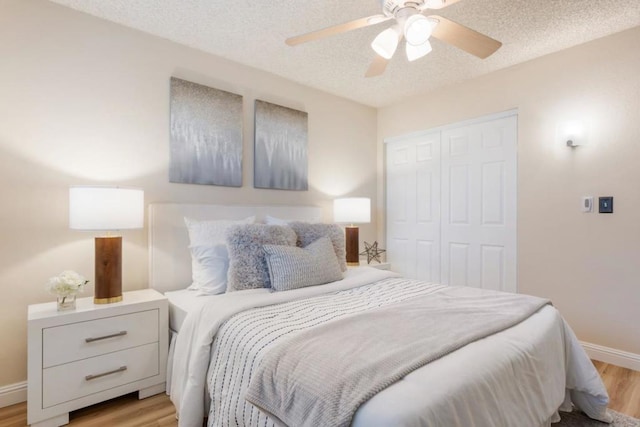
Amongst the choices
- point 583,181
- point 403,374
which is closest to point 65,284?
point 403,374

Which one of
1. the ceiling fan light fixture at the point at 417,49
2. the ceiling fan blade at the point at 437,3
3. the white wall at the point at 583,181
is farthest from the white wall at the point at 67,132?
the white wall at the point at 583,181

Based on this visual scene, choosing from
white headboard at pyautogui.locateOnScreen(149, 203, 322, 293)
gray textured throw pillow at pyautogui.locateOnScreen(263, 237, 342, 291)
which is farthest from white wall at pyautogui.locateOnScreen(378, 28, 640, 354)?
white headboard at pyautogui.locateOnScreen(149, 203, 322, 293)

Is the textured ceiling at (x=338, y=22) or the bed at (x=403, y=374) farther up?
the textured ceiling at (x=338, y=22)

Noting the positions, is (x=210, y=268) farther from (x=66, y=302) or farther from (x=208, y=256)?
(x=66, y=302)

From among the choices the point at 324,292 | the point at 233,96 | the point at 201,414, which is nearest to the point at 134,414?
the point at 201,414

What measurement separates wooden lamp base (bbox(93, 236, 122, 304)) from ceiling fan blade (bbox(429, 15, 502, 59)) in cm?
223

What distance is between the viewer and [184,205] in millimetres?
2562

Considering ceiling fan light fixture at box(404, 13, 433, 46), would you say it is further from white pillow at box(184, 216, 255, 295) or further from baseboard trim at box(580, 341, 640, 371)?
baseboard trim at box(580, 341, 640, 371)

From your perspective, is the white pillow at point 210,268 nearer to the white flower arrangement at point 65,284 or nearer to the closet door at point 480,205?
the white flower arrangement at point 65,284

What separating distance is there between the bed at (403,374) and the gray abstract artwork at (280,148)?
130 cm

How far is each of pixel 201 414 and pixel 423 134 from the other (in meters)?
3.37

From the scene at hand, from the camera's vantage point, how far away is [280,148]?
127 inches

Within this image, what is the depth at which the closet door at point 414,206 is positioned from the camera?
12.1 ft

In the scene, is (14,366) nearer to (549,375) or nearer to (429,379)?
(429,379)
